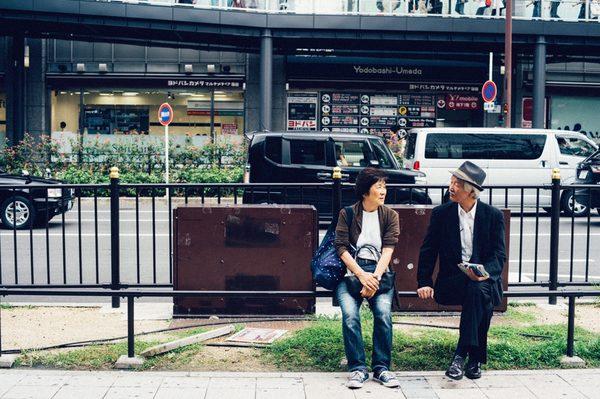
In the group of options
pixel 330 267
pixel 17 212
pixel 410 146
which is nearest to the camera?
pixel 330 267

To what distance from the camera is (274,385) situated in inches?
220

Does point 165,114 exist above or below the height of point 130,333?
above

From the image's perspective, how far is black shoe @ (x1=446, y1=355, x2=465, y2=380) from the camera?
18.7ft

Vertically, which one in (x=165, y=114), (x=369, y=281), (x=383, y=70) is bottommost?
(x=369, y=281)

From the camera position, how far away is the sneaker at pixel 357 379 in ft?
18.0

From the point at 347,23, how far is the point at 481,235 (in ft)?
63.4

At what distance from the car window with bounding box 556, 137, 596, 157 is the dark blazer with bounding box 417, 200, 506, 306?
1341cm

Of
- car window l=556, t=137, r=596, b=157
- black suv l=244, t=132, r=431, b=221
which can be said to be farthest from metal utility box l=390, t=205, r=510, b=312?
car window l=556, t=137, r=596, b=157

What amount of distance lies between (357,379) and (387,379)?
0.21 m

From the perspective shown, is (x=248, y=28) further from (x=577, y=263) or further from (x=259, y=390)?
(x=259, y=390)

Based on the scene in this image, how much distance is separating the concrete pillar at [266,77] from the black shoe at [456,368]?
1935 cm

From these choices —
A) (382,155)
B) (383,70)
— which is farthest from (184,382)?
(383,70)

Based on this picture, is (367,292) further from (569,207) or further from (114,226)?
(569,207)

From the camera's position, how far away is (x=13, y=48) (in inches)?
1061
